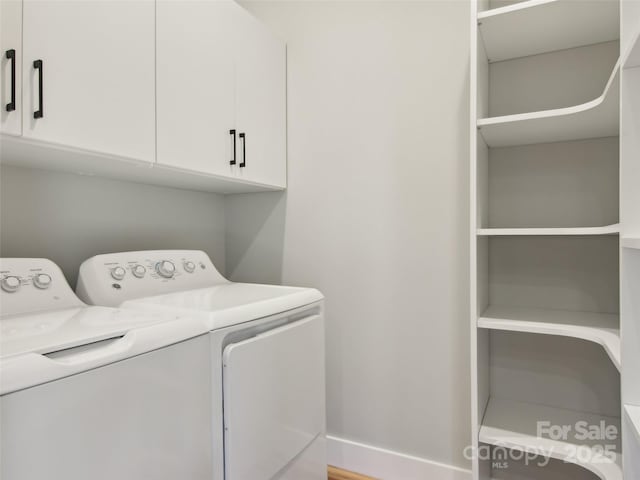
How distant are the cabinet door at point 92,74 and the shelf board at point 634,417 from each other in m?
1.46

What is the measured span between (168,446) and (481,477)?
1.08 m

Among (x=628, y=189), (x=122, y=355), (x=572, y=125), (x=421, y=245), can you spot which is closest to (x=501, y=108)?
(x=572, y=125)

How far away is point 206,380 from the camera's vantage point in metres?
1.04

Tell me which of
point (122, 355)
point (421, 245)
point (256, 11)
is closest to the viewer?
point (122, 355)

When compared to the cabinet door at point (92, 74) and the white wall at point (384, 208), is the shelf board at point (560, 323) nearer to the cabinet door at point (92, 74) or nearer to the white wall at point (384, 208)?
the white wall at point (384, 208)

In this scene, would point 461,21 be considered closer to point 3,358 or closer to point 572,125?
point 572,125

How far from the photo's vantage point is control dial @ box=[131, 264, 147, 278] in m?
1.43

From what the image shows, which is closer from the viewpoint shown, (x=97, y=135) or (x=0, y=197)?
(x=97, y=135)

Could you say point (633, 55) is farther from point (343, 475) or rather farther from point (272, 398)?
point (343, 475)

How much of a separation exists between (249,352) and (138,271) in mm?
600

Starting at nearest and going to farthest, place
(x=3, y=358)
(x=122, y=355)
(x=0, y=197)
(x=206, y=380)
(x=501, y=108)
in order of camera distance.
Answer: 1. (x=3, y=358)
2. (x=122, y=355)
3. (x=206, y=380)
4. (x=0, y=197)
5. (x=501, y=108)

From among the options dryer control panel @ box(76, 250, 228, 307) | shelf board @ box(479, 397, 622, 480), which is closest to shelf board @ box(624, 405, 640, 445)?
shelf board @ box(479, 397, 622, 480)

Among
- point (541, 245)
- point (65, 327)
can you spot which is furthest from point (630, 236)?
point (65, 327)

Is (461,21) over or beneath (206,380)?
over
